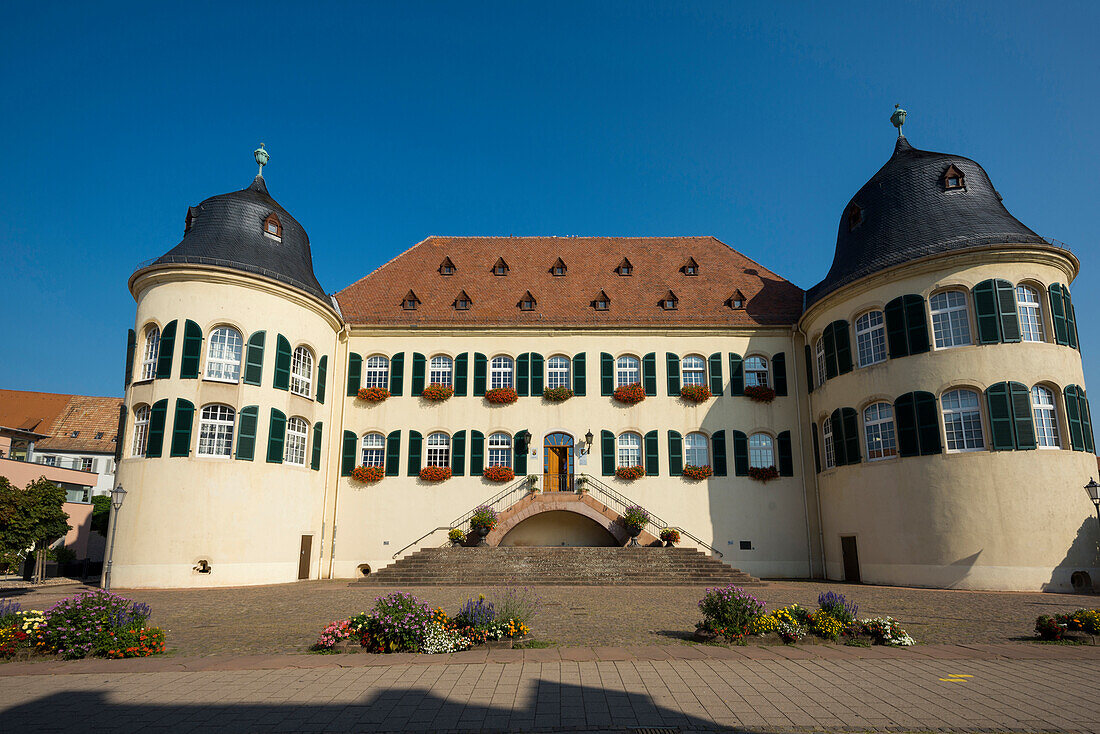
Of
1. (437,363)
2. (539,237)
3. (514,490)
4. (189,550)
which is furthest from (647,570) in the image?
(539,237)

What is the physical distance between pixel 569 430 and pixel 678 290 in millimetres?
7120

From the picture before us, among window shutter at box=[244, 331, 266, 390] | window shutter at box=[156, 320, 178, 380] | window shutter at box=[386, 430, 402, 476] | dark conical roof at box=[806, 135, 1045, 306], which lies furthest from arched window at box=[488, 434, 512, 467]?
dark conical roof at box=[806, 135, 1045, 306]

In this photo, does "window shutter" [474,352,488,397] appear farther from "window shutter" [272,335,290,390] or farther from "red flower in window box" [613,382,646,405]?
"window shutter" [272,335,290,390]

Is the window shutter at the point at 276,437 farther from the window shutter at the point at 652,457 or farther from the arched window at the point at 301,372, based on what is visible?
the window shutter at the point at 652,457

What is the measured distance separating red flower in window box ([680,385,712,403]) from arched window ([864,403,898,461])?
17.7 feet

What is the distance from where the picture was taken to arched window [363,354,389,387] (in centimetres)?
2489

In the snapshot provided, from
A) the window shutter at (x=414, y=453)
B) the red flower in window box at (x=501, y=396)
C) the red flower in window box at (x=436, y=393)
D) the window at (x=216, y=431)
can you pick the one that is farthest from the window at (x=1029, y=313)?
the window at (x=216, y=431)

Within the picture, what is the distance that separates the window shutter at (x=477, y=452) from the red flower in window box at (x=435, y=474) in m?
0.87

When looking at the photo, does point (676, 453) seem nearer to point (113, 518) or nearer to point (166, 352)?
point (166, 352)

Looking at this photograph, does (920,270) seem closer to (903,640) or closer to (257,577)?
(903,640)

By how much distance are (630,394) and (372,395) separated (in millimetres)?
9179

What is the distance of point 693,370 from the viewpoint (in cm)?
2469

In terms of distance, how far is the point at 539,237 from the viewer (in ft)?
97.3

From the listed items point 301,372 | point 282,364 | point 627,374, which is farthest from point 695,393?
point 282,364
